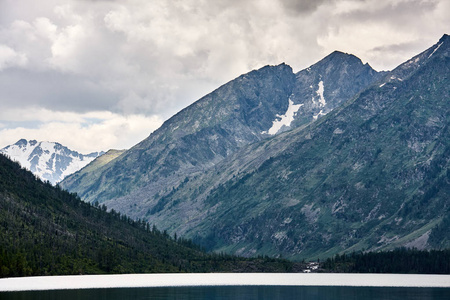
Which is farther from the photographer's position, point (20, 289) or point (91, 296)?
point (20, 289)

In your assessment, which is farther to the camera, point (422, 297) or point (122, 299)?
point (422, 297)

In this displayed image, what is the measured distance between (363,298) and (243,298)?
33146 mm

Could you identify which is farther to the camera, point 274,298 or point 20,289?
point 20,289

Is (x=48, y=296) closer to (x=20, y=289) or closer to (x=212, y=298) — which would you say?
(x=20, y=289)

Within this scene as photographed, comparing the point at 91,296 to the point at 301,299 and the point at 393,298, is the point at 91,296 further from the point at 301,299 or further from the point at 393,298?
the point at 393,298

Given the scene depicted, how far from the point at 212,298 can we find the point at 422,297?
5987 centimetres

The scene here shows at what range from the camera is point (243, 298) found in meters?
181

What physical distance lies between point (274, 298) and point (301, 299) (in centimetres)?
755

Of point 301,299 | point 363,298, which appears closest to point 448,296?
point 363,298

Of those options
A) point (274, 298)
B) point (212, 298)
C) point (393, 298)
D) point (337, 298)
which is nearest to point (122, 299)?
point (212, 298)

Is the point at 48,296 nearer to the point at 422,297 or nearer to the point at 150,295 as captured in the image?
the point at 150,295

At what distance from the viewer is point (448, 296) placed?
18700 centimetres

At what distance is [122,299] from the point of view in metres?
172

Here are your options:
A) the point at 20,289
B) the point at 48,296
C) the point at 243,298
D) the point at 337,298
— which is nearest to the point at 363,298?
the point at 337,298
